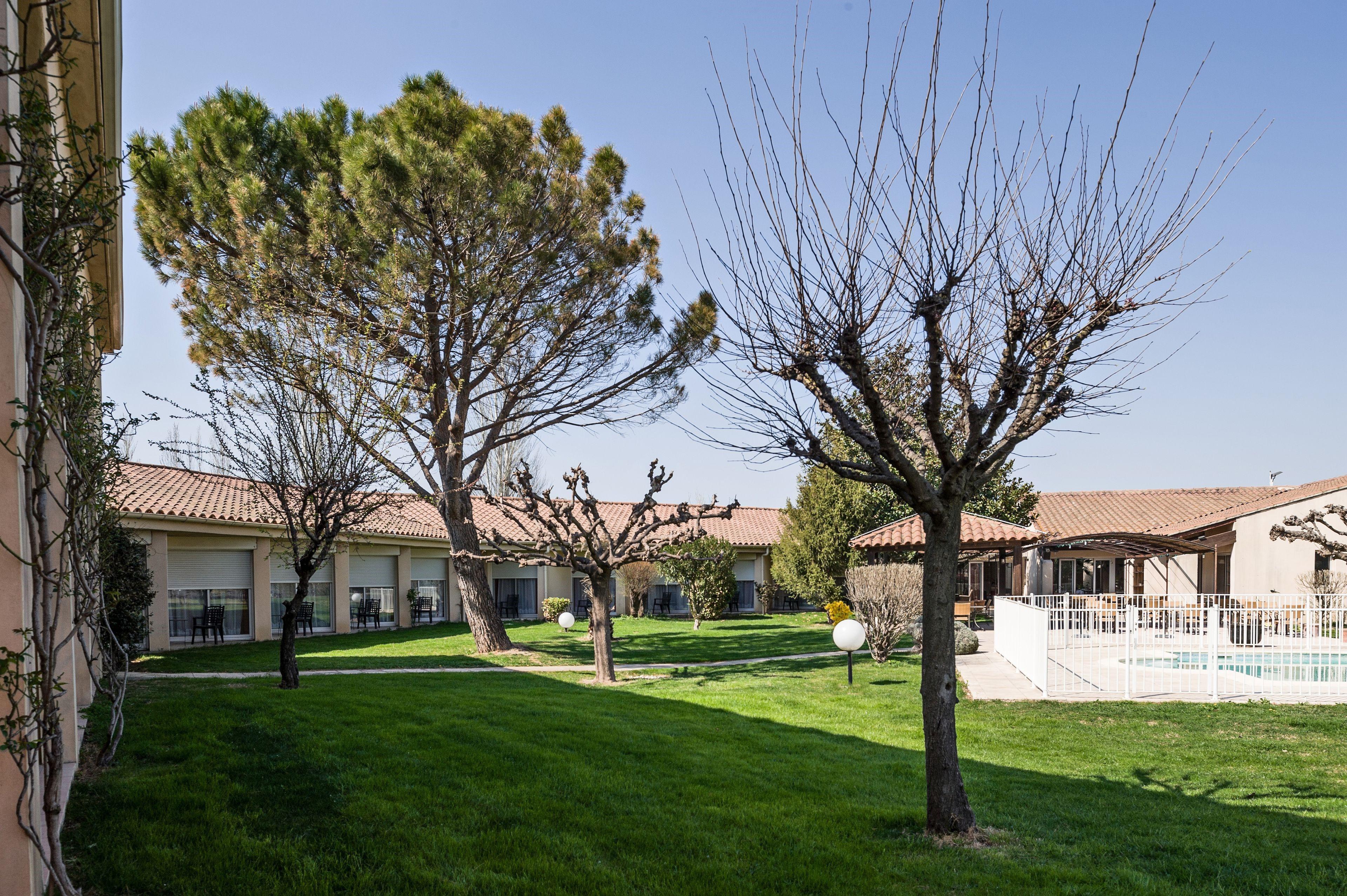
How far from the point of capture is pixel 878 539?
1007 inches

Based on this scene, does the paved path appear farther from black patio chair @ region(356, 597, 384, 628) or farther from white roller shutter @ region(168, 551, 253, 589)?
black patio chair @ region(356, 597, 384, 628)

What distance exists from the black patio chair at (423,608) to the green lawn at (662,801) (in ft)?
52.4

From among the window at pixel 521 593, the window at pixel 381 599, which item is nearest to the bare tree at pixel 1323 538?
the window at pixel 381 599

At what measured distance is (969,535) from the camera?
82.0 ft

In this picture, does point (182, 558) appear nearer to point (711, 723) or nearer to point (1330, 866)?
point (711, 723)

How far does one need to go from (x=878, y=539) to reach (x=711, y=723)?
1646cm

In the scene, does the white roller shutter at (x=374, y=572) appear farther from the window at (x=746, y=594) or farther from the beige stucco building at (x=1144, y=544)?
the window at (x=746, y=594)

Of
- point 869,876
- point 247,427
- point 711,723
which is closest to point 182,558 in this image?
point 247,427

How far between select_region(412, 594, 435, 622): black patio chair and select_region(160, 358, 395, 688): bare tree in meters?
16.9

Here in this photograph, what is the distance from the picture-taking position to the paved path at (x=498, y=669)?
45.0 feet

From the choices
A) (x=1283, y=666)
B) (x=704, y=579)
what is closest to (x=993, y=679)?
(x=1283, y=666)

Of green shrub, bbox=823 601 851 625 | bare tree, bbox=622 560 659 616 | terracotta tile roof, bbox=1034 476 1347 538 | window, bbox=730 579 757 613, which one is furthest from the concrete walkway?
window, bbox=730 579 757 613

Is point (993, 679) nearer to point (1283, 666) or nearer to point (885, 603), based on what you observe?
point (885, 603)

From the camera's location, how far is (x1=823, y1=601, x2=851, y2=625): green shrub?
974 inches
